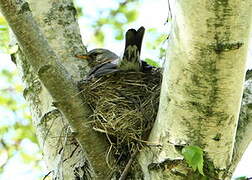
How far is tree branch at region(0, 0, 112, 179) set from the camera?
7.85 feet

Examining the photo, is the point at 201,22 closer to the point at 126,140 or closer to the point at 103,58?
the point at 126,140

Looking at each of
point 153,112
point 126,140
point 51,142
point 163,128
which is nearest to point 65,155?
point 51,142

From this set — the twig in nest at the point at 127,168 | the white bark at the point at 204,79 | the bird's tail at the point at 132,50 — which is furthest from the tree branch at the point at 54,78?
the bird's tail at the point at 132,50

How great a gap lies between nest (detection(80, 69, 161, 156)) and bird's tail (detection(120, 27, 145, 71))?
88 millimetres

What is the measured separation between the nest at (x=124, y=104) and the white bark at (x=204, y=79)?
0.32 meters

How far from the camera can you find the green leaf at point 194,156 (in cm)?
212

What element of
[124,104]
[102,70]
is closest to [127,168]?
A: [124,104]

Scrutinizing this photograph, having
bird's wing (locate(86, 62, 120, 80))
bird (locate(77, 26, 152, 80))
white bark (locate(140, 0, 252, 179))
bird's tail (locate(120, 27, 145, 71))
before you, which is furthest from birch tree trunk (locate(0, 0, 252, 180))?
bird's tail (locate(120, 27, 145, 71))

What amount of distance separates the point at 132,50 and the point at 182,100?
132 centimetres

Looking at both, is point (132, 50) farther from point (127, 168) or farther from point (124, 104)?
point (127, 168)

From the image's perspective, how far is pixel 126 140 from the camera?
2.78 metres

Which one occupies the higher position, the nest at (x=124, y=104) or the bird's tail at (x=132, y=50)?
the bird's tail at (x=132, y=50)

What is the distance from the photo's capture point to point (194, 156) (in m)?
2.14

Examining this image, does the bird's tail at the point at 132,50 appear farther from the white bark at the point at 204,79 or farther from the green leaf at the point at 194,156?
the green leaf at the point at 194,156
